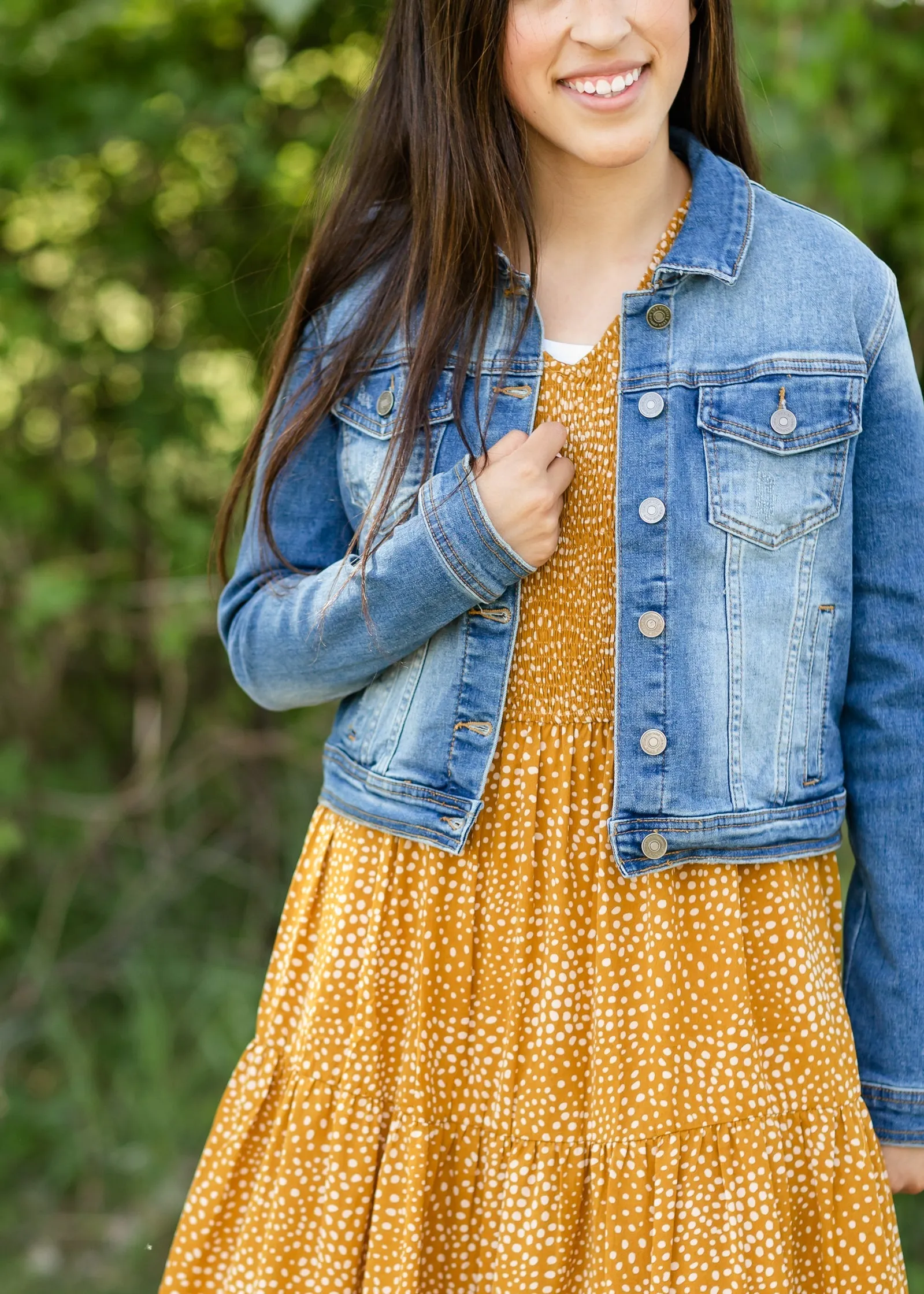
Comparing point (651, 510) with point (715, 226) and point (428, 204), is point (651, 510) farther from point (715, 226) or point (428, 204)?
point (428, 204)

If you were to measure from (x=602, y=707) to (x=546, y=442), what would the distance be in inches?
11.4

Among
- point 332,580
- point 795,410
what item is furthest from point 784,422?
point 332,580

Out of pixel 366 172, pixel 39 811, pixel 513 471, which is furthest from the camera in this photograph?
pixel 39 811

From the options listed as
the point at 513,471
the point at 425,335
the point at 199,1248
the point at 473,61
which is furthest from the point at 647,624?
the point at 199,1248

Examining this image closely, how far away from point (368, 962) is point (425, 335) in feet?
2.27

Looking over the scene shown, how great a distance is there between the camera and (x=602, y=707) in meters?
1.45

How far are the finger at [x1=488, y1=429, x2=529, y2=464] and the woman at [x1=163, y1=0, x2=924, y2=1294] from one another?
14 millimetres

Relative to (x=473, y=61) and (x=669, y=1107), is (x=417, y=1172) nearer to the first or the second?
(x=669, y=1107)

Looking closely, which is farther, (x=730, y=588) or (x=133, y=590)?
(x=133, y=590)

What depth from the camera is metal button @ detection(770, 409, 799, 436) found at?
1371 mm

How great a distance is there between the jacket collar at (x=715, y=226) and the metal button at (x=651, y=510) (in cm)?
24

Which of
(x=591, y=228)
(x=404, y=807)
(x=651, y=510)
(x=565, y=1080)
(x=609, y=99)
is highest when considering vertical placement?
(x=609, y=99)

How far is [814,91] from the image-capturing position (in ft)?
6.64

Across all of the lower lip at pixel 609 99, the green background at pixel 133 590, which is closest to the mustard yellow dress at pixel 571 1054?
the lower lip at pixel 609 99
